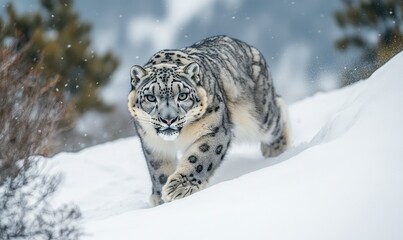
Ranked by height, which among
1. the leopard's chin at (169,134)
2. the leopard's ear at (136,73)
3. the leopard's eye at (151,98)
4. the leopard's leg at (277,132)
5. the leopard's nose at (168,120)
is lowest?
the leopard's leg at (277,132)

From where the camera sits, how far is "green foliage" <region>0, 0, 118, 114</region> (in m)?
22.5

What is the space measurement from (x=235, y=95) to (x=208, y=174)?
1.31 m

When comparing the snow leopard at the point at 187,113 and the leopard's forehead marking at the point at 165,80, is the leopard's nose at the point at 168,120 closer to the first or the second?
the snow leopard at the point at 187,113

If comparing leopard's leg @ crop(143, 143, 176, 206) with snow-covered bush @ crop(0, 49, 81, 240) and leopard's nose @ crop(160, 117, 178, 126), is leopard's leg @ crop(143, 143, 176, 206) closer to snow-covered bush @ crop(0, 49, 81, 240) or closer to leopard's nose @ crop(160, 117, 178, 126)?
leopard's nose @ crop(160, 117, 178, 126)

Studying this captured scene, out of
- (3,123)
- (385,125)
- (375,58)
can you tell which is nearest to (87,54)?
(375,58)

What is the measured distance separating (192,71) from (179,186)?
3.46ft

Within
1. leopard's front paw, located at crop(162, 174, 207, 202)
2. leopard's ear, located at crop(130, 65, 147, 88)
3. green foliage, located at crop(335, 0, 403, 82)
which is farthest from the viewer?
green foliage, located at crop(335, 0, 403, 82)

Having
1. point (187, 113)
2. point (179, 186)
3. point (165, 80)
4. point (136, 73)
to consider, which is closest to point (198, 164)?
point (179, 186)

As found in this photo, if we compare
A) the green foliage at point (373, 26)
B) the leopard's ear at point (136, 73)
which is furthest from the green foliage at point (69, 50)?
the leopard's ear at point (136, 73)

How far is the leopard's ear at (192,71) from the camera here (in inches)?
291

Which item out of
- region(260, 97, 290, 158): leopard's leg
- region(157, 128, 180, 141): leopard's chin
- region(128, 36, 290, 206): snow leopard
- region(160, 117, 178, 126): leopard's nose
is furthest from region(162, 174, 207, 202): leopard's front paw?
region(260, 97, 290, 158): leopard's leg

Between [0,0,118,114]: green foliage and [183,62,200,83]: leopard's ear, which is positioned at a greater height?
[183,62,200,83]: leopard's ear

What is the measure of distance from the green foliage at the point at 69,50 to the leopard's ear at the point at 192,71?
1499 cm

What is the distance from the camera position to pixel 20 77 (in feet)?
35.6
